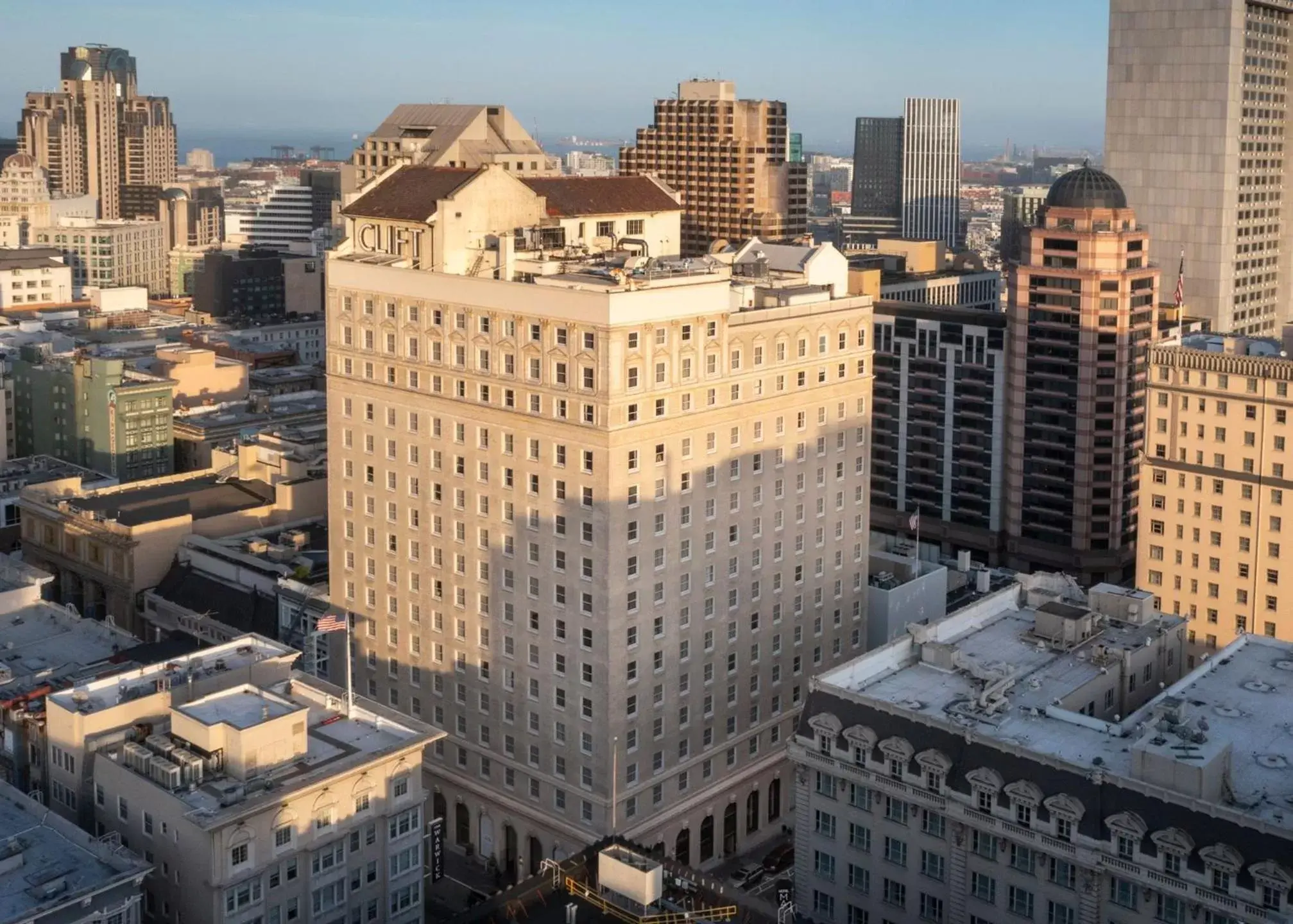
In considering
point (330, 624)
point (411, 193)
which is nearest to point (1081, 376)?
point (411, 193)

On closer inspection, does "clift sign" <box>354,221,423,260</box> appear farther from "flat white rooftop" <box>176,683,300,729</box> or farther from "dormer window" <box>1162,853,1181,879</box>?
"dormer window" <box>1162,853,1181,879</box>

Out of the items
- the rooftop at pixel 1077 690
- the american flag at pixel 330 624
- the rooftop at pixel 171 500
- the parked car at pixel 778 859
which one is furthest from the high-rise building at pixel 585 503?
the rooftop at pixel 171 500

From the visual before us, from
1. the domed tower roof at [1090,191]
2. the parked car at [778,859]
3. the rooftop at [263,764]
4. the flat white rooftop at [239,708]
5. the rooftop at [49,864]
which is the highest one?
the domed tower roof at [1090,191]

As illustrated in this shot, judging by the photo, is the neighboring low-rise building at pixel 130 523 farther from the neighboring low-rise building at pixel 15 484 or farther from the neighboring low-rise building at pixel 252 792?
the neighboring low-rise building at pixel 252 792

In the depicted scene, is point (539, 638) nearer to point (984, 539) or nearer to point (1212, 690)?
point (1212, 690)

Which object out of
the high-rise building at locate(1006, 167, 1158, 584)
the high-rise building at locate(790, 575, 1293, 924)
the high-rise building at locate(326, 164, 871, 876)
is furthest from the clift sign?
the high-rise building at locate(1006, 167, 1158, 584)

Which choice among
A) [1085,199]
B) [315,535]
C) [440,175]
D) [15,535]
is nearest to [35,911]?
[440,175]
